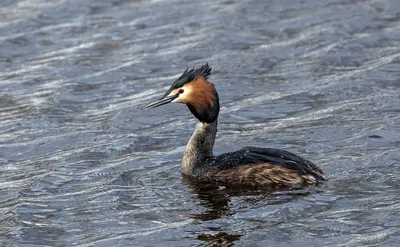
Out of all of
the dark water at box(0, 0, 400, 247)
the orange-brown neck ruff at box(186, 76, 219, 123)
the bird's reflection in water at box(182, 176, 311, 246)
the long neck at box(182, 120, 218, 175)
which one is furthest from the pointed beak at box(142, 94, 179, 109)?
the bird's reflection in water at box(182, 176, 311, 246)

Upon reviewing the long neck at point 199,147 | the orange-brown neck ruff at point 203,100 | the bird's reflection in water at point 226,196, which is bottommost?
the bird's reflection in water at point 226,196

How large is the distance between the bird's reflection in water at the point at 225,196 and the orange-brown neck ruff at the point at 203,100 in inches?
28.0

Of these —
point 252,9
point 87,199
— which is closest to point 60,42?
A: point 252,9

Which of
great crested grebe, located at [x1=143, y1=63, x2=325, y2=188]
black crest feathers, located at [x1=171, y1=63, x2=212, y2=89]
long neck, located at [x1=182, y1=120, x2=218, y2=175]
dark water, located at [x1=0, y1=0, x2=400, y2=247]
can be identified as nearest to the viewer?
dark water, located at [x1=0, y1=0, x2=400, y2=247]

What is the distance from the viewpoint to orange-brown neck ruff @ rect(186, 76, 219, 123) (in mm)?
10508

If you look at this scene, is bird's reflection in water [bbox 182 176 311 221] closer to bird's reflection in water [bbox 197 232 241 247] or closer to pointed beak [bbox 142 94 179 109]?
bird's reflection in water [bbox 197 232 241 247]

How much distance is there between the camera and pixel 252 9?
52.6ft

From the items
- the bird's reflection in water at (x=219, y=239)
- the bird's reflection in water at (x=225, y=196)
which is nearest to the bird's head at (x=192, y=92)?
the bird's reflection in water at (x=225, y=196)

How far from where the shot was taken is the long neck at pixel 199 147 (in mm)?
10391

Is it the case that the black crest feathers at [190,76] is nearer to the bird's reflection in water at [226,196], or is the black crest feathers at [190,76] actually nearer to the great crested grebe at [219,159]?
the great crested grebe at [219,159]

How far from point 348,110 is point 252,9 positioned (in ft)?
14.8

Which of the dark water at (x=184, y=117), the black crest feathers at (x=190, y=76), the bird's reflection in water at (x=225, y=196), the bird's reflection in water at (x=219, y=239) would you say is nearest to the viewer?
the bird's reflection in water at (x=219, y=239)

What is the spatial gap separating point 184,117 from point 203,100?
159 centimetres

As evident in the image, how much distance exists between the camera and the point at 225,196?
32.0 feet
